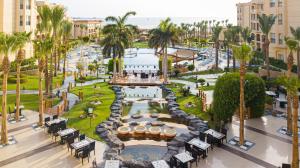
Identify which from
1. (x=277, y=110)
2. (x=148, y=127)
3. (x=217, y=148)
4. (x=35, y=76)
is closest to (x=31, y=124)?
(x=148, y=127)

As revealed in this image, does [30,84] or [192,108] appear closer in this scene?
[192,108]

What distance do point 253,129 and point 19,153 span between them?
1669 cm

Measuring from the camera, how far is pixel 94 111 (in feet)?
89.0

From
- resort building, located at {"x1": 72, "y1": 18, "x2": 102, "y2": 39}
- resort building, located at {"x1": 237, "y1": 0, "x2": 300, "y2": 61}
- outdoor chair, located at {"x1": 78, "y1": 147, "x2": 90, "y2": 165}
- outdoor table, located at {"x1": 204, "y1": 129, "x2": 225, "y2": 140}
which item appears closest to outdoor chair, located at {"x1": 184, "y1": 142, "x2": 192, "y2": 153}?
outdoor table, located at {"x1": 204, "y1": 129, "x2": 225, "y2": 140}

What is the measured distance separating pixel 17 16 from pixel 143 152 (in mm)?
46142

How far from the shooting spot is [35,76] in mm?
46875

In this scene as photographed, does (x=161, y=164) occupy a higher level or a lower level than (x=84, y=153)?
lower

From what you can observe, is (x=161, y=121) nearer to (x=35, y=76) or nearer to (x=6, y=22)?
(x=35, y=76)

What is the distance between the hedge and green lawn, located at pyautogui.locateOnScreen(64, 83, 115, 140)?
31.4 feet

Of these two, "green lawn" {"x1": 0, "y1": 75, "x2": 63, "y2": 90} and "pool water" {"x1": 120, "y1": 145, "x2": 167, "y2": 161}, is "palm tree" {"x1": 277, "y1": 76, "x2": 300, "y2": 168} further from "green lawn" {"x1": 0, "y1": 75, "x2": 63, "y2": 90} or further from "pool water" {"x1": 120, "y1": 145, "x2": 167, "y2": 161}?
"green lawn" {"x1": 0, "y1": 75, "x2": 63, "y2": 90}

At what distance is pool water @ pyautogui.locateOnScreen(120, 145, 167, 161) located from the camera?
1831 centimetres

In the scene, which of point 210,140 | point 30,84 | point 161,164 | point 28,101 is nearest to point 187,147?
point 210,140

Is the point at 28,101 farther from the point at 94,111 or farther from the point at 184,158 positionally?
the point at 184,158

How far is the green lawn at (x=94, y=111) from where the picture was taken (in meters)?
23.0
